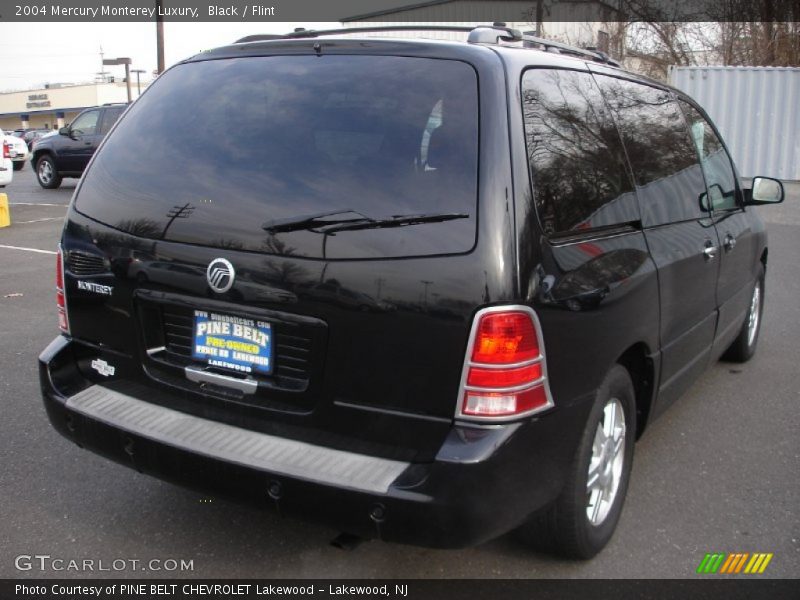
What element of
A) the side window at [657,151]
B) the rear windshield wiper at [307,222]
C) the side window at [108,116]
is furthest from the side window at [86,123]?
the rear windshield wiper at [307,222]

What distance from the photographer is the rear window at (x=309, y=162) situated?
2336 millimetres

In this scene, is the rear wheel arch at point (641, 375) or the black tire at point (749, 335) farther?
the black tire at point (749, 335)

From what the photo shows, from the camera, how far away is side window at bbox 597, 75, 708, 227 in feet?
10.7

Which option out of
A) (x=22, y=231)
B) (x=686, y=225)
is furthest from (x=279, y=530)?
(x=22, y=231)

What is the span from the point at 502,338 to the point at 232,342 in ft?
2.96

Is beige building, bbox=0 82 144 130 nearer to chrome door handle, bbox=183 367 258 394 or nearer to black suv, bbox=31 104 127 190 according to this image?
black suv, bbox=31 104 127 190

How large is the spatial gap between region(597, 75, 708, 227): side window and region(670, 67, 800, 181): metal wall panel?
45.6 ft

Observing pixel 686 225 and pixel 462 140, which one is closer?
pixel 462 140

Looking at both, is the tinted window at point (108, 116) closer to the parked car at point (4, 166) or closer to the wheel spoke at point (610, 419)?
the parked car at point (4, 166)

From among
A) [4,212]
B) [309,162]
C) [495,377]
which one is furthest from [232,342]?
[4,212]

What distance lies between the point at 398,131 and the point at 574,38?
25562 millimetres

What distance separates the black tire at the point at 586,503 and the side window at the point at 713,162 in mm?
1642

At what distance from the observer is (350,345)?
92.7 inches
